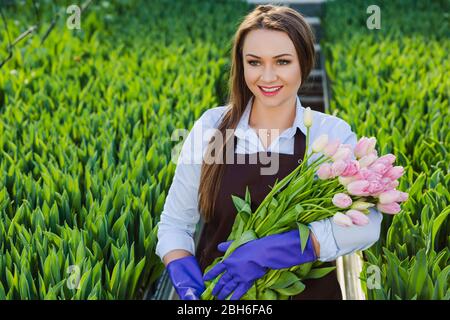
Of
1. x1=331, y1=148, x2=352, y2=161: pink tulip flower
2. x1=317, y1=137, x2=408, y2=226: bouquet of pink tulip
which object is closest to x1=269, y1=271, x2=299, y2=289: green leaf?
x1=317, y1=137, x2=408, y2=226: bouquet of pink tulip

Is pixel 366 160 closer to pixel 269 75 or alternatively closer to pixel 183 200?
pixel 269 75

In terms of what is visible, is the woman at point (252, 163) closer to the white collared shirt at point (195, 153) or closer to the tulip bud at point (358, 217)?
the white collared shirt at point (195, 153)

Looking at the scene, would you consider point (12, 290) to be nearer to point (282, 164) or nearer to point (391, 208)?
point (282, 164)

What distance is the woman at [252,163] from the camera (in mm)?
1624

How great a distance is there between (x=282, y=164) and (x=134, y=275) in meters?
0.55

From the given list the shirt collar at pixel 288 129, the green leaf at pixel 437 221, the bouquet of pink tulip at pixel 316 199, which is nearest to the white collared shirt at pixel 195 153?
the shirt collar at pixel 288 129

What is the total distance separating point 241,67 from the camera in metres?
1.84

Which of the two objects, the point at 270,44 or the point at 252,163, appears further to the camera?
the point at 252,163

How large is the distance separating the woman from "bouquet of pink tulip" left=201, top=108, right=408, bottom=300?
0.12 ft

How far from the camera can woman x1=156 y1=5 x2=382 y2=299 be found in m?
1.62

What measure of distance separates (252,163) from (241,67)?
0.25 m

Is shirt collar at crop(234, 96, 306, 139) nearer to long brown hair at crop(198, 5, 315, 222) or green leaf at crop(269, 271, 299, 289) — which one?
long brown hair at crop(198, 5, 315, 222)

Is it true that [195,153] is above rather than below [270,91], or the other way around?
below

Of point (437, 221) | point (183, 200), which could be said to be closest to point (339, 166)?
point (183, 200)
